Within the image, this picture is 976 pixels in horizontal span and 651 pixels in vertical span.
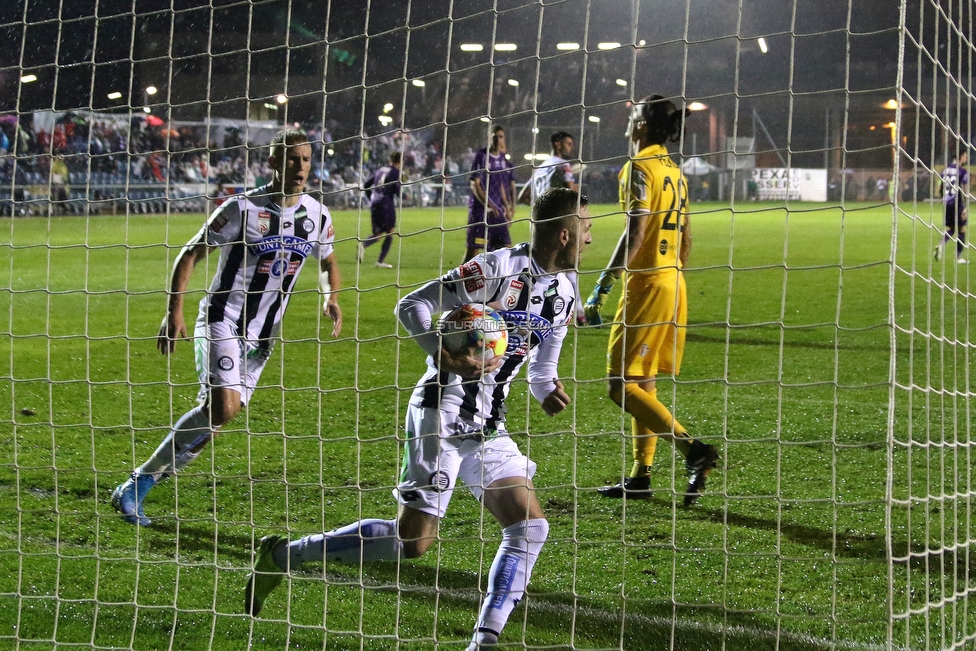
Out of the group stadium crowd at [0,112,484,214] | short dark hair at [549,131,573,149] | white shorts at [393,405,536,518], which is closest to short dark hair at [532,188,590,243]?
white shorts at [393,405,536,518]

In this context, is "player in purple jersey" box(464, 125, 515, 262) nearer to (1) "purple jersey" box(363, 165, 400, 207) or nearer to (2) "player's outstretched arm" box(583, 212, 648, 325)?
(1) "purple jersey" box(363, 165, 400, 207)

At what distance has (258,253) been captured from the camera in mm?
4555

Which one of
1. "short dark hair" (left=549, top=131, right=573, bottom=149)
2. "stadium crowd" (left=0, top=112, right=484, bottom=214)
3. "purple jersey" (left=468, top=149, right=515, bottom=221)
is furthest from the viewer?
"stadium crowd" (left=0, top=112, right=484, bottom=214)

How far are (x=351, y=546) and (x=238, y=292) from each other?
146 cm

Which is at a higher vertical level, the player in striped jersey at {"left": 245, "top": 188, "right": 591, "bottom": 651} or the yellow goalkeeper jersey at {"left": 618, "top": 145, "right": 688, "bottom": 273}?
the yellow goalkeeper jersey at {"left": 618, "top": 145, "right": 688, "bottom": 273}

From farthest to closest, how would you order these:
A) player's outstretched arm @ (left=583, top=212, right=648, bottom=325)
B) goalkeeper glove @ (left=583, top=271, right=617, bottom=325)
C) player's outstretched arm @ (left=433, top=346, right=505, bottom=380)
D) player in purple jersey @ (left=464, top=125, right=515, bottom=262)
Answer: player in purple jersey @ (left=464, top=125, right=515, bottom=262) < goalkeeper glove @ (left=583, top=271, right=617, bottom=325) < player's outstretched arm @ (left=583, top=212, right=648, bottom=325) < player's outstretched arm @ (left=433, top=346, right=505, bottom=380)

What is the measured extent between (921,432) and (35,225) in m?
20.1

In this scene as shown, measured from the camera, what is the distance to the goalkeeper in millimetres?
4332

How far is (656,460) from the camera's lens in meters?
5.34

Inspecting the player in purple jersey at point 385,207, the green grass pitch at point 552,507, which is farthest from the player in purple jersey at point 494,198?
the green grass pitch at point 552,507

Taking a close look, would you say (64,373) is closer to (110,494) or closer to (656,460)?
(110,494)

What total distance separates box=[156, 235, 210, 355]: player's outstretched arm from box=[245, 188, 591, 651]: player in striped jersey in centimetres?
132

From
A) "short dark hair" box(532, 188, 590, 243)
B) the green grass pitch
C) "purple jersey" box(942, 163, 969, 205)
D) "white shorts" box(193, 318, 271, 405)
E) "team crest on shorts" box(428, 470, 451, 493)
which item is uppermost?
"purple jersey" box(942, 163, 969, 205)

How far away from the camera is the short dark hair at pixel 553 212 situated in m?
3.25
